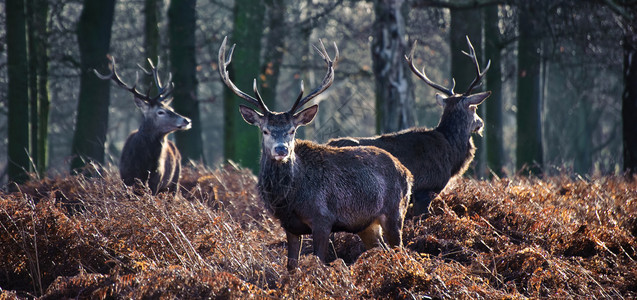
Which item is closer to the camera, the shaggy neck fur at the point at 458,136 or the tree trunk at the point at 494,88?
the shaggy neck fur at the point at 458,136

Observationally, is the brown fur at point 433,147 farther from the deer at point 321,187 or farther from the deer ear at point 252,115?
the deer ear at point 252,115

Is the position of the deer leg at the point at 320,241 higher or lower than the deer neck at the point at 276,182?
lower

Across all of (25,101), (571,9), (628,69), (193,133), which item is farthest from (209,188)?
(628,69)

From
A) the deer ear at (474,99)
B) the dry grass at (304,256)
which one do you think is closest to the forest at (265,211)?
the dry grass at (304,256)

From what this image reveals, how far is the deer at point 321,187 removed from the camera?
6434mm

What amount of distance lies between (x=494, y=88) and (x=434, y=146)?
23.9 ft

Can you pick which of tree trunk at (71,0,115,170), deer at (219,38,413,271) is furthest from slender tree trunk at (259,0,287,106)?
deer at (219,38,413,271)

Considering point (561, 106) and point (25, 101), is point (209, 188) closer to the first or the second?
point (25, 101)

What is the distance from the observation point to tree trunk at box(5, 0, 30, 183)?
12672 millimetres

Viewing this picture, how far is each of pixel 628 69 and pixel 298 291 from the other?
10386 millimetres

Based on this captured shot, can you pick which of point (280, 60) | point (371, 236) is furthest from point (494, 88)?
point (371, 236)

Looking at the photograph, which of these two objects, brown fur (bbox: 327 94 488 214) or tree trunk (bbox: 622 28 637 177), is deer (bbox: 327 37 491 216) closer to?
brown fur (bbox: 327 94 488 214)

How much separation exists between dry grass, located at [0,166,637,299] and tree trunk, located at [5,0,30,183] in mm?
6266

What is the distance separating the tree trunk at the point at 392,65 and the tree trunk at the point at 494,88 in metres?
3.29
